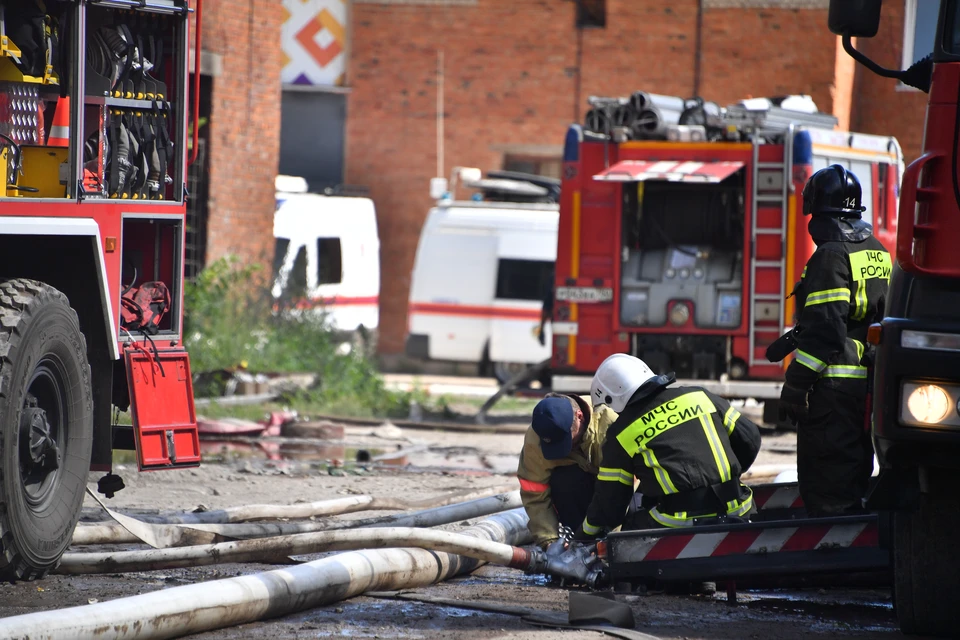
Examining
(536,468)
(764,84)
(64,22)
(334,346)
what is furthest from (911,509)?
(764,84)

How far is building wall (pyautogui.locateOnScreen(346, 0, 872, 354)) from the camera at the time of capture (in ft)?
74.4

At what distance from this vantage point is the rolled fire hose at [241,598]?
410 centimetres

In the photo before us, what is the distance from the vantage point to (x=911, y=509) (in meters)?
4.47

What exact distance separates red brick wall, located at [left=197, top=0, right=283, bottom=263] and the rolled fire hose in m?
9.93

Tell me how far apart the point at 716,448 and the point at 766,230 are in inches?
268

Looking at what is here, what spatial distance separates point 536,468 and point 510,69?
1824cm

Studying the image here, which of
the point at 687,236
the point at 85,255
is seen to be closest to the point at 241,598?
the point at 85,255

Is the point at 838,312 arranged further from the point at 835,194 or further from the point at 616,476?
the point at 616,476

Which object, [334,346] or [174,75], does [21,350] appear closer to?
[174,75]

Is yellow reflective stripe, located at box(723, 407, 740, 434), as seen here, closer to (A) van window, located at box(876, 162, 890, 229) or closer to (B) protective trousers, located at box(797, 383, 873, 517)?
(B) protective trousers, located at box(797, 383, 873, 517)

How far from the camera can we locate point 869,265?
245 inches

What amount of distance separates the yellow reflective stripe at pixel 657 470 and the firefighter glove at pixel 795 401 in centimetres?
85

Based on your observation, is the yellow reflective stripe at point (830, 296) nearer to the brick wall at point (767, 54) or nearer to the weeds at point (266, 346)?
the weeds at point (266, 346)

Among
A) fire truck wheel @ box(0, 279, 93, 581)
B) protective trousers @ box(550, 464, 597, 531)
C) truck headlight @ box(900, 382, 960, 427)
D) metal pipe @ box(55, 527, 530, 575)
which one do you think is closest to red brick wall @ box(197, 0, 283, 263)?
fire truck wheel @ box(0, 279, 93, 581)
